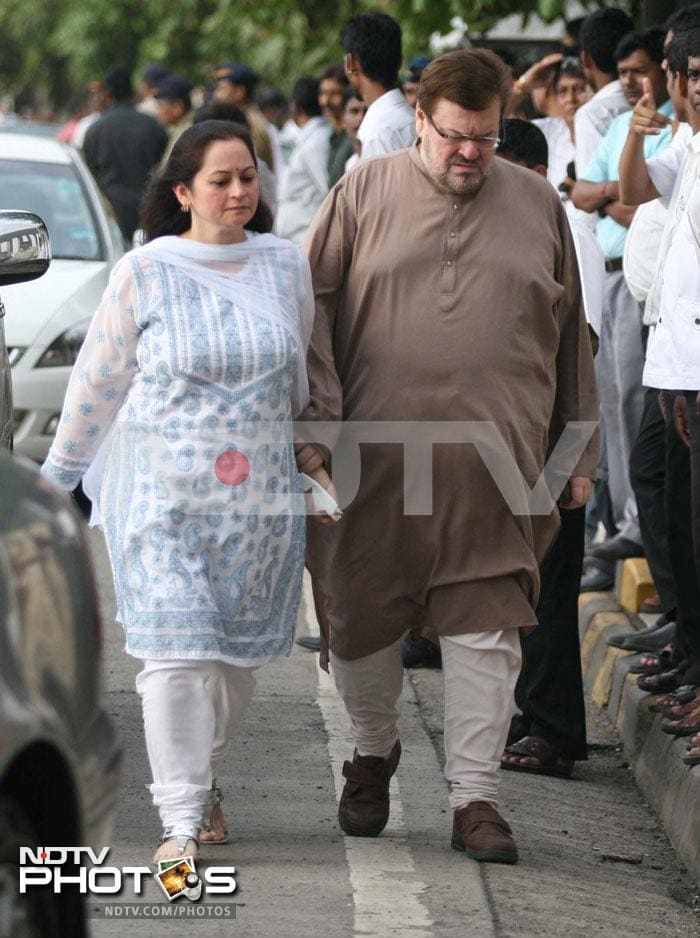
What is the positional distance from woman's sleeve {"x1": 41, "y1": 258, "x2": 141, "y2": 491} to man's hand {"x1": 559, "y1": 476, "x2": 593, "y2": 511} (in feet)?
4.14

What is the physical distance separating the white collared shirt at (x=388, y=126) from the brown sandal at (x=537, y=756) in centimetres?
327

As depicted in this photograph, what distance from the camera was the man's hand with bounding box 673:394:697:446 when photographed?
590 cm

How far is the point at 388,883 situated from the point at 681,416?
167 centimetres

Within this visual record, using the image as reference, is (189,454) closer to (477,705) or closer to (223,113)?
(477,705)

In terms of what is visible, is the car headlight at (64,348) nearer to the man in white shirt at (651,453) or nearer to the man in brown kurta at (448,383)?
the man in white shirt at (651,453)

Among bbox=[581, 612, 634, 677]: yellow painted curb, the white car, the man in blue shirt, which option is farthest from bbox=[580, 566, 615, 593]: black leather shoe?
the white car

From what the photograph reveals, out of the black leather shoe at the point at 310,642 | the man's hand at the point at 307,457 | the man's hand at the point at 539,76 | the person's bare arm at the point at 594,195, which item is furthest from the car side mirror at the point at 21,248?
the man's hand at the point at 539,76

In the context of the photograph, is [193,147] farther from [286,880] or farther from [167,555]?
[286,880]

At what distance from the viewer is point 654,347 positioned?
19.3 feet

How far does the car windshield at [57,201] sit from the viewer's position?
452 inches

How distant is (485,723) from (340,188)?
1408 millimetres

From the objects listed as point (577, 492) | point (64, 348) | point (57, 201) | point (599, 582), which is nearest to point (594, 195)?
point (599, 582)

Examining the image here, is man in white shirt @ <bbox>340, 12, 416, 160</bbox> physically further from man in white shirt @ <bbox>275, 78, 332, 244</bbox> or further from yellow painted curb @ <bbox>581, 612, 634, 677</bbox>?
man in white shirt @ <bbox>275, 78, 332, 244</bbox>

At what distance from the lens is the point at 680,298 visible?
5785mm
